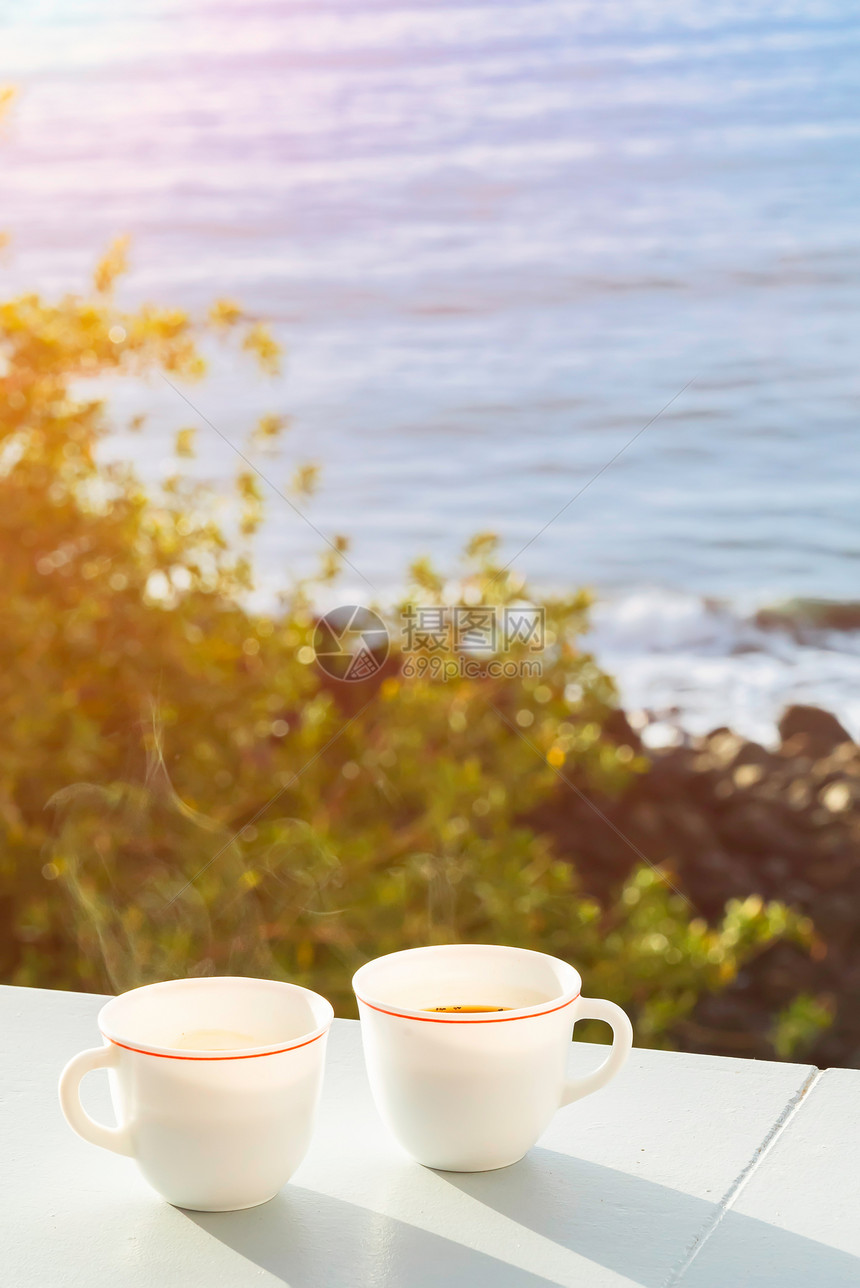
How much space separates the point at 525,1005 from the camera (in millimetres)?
516

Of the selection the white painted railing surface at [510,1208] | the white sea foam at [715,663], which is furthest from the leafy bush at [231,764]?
the white painted railing surface at [510,1208]

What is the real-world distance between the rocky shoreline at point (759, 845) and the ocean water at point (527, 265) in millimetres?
63

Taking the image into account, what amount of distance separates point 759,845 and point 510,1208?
4.45 feet

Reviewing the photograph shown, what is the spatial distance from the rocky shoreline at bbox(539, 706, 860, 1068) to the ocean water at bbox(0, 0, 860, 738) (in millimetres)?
63

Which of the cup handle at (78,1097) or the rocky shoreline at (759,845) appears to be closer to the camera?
the cup handle at (78,1097)

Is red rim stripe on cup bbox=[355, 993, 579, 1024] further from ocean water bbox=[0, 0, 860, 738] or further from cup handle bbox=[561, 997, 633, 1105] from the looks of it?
ocean water bbox=[0, 0, 860, 738]

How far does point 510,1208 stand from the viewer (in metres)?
0.47

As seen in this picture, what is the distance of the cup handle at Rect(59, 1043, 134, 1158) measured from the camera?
1.44 feet

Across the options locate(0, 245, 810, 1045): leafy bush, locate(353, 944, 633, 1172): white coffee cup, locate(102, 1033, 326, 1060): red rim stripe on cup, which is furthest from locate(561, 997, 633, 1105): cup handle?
locate(0, 245, 810, 1045): leafy bush

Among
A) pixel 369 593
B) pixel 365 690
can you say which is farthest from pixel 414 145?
pixel 365 690

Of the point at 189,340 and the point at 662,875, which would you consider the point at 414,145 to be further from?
the point at 662,875

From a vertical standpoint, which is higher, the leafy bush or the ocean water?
Answer: the ocean water

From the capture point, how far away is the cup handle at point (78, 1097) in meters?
0.44

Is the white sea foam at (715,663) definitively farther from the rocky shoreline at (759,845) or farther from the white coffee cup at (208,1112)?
the white coffee cup at (208,1112)
